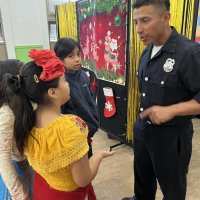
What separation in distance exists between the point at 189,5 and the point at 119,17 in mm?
678

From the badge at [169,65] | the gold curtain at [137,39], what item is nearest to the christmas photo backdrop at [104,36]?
the gold curtain at [137,39]

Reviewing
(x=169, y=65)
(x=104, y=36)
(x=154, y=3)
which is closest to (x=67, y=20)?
(x=104, y=36)

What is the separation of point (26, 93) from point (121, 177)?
1603mm

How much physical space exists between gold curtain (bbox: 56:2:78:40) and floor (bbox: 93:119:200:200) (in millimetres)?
1672

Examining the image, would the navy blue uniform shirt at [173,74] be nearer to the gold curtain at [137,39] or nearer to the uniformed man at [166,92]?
the uniformed man at [166,92]

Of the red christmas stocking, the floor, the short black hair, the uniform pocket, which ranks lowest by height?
the floor

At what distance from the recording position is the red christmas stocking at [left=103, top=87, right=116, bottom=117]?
2.48 m

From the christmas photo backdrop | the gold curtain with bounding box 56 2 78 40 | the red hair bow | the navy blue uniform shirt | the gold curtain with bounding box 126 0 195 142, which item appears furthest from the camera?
the gold curtain with bounding box 56 2 78 40

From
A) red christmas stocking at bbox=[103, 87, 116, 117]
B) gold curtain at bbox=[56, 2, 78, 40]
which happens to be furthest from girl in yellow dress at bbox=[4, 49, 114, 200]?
gold curtain at bbox=[56, 2, 78, 40]

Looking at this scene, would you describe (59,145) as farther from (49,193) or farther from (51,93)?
(49,193)

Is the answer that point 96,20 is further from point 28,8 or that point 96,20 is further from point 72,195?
point 28,8

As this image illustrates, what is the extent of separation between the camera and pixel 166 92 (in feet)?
3.91

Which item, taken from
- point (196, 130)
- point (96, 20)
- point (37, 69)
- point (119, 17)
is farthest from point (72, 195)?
point (196, 130)

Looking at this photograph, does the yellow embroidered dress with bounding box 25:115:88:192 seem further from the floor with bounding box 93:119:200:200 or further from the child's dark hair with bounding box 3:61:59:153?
the floor with bounding box 93:119:200:200
